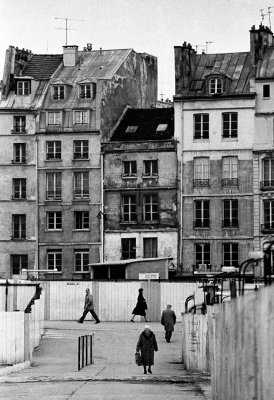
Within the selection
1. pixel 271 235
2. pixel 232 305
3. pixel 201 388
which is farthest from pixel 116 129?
pixel 232 305

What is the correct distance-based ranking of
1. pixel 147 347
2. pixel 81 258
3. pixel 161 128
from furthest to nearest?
1. pixel 161 128
2. pixel 81 258
3. pixel 147 347

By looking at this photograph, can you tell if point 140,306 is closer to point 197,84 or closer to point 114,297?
point 114,297

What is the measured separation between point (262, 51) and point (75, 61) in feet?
50.5

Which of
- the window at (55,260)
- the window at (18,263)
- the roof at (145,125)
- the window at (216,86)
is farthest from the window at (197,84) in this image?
the window at (18,263)

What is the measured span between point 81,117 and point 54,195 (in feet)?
19.3

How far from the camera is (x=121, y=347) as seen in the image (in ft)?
192

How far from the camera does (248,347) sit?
65.0ft

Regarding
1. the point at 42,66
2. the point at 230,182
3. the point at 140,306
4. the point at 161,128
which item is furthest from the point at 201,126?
the point at 140,306

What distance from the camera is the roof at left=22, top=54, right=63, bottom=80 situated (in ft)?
337

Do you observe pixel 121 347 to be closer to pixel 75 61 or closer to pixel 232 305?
pixel 232 305

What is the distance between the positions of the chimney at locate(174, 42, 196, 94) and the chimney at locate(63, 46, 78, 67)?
9244 millimetres

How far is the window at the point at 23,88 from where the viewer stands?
10144cm

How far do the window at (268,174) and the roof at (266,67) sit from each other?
5710mm

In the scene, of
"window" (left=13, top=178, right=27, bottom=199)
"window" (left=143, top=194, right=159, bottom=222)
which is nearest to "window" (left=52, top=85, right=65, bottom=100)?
"window" (left=13, top=178, right=27, bottom=199)
